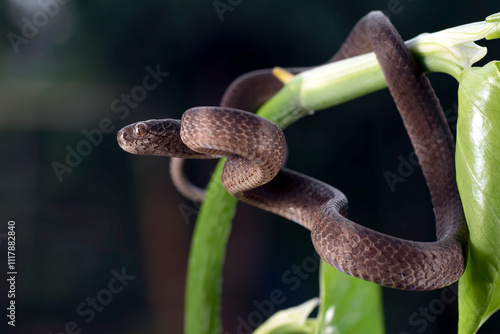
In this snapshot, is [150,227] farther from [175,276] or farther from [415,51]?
[415,51]

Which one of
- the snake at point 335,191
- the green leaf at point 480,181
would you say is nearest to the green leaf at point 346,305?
the snake at point 335,191

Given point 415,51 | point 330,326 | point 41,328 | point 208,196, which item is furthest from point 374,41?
point 41,328

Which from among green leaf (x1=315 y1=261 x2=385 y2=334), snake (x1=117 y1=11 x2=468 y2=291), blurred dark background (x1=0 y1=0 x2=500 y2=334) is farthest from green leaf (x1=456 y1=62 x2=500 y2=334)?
blurred dark background (x1=0 y1=0 x2=500 y2=334)

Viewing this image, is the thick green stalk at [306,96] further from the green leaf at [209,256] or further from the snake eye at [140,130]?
the snake eye at [140,130]

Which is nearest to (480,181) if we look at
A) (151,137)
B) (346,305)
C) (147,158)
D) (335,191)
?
(335,191)

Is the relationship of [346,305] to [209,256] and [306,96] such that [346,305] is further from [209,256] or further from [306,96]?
[306,96]

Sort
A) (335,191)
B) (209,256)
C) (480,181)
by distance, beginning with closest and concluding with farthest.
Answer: (480,181) < (335,191) < (209,256)

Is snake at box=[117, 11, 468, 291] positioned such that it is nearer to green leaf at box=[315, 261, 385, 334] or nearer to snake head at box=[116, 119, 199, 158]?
snake head at box=[116, 119, 199, 158]
